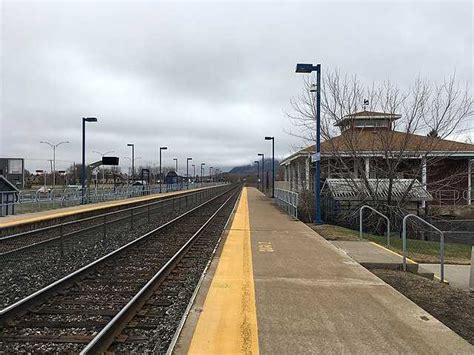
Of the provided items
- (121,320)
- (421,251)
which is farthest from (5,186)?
(121,320)

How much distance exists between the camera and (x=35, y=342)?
511 centimetres

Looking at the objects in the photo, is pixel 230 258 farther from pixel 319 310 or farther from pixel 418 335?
pixel 418 335

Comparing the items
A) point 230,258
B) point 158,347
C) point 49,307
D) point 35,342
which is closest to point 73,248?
point 230,258

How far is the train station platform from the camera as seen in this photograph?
464 cm

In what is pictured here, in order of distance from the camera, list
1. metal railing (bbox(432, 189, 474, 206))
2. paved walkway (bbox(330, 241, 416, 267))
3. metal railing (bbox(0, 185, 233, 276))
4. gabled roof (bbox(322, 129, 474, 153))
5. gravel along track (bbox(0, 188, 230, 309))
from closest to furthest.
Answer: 1. gravel along track (bbox(0, 188, 230, 309))
2. metal railing (bbox(0, 185, 233, 276))
3. paved walkway (bbox(330, 241, 416, 267))
4. gabled roof (bbox(322, 129, 474, 153))
5. metal railing (bbox(432, 189, 474, 206))

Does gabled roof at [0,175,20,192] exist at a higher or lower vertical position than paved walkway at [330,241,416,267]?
higher

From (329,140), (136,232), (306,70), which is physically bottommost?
(136,232)

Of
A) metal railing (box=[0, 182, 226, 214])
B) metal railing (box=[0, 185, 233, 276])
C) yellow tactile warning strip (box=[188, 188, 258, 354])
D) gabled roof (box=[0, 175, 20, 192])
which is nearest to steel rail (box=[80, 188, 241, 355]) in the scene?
yellow tactile warning strip (box=[188, 188, 258, 354])

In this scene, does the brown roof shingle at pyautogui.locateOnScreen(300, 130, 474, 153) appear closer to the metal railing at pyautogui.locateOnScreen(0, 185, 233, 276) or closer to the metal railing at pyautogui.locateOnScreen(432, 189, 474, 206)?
the metal railing at pyautogui.locateOnScreen(432, 189, 474, 206)

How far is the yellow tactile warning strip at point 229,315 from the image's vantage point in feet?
15.1

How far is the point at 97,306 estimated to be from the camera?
21.7 feet

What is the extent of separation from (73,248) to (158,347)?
788 centimetres

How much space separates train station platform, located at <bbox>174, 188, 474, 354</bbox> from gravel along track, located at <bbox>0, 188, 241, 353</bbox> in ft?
1.71

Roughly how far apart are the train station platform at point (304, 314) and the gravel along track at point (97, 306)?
0.52m
